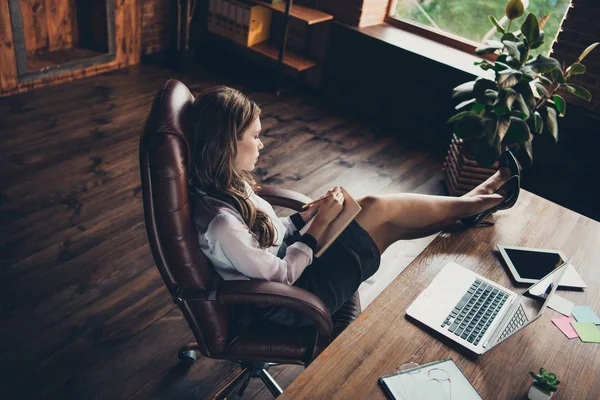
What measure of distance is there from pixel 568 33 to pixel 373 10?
4.94 feet

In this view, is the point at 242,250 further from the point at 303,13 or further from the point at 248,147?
the point at 303,13

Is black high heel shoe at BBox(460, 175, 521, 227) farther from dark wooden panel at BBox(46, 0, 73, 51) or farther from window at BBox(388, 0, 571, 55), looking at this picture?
dark wooden panel at BBox(46, 0, 73, 51)

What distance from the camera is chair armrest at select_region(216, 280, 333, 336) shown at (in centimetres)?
153

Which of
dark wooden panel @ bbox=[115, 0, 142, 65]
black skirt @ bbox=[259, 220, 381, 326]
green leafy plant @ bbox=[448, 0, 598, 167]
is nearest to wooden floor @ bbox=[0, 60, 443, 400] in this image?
dark wooden panel @ bbox=[115, 0, 142, 65]

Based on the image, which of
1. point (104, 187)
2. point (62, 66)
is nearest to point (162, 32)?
point (62, 66)

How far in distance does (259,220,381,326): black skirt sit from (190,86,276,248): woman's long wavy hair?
34 cm

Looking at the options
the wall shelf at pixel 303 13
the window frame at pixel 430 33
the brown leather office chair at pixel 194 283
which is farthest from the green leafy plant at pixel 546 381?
the wall shelf at pixel 303 13

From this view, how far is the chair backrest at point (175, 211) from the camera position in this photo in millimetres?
1384

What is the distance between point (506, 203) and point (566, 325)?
1.80 ft

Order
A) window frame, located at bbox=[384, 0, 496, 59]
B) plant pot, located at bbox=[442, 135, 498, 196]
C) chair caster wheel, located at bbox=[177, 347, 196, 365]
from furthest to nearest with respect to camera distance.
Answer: window frame, located at bbox=[384, 0, 496, 59], plant pot, located at bbox=[442, 135, 498, 196], chair caster wheel, located at bbox=[177, 347, 196, 365]

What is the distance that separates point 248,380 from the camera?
6.34ft

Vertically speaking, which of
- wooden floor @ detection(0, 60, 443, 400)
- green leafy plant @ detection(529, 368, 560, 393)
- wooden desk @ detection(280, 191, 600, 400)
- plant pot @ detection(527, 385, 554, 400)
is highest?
green leafy plant @ detection(529, 368, 560, 393)

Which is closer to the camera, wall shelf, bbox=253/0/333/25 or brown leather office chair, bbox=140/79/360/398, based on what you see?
brown leather office chair, bbox=140/79/360/398

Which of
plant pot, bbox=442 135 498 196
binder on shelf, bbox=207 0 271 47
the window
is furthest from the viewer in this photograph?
binder on shelf, bbox=207 0 271 47
